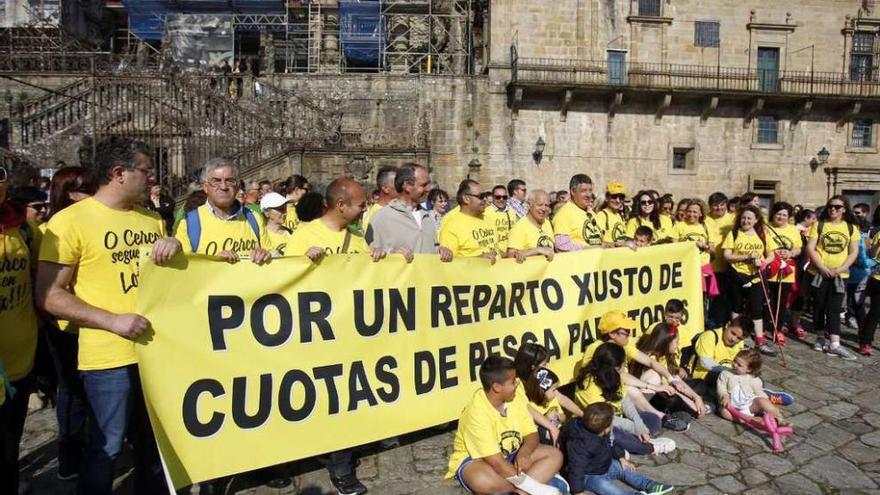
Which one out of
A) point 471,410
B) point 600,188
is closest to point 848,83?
point 600,188

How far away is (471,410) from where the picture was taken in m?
3.72

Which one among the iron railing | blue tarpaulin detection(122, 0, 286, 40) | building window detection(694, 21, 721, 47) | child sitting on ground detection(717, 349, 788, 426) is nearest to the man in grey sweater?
child sitting on ground detection(717, 349, 788, 426)

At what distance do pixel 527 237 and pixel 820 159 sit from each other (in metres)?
23.6

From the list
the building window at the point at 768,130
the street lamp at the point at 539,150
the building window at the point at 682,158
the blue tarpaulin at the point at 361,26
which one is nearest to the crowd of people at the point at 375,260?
the street lamp at the point at 539,150

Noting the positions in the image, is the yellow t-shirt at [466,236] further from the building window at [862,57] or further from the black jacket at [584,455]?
the building window at [862,57]

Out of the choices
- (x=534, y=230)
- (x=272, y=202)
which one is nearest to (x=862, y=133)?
(x=534, y=230)

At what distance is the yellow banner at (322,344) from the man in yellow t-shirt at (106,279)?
13cm

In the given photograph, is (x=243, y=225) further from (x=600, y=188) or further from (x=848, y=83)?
(x=848, y=83)

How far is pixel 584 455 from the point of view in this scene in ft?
12.8

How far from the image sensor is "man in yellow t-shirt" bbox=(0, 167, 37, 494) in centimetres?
299

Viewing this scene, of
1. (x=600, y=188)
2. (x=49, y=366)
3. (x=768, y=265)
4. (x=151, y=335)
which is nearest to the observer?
(x=151, y=335)

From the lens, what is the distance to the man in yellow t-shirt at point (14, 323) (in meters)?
2.99

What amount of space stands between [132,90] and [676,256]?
583 inches

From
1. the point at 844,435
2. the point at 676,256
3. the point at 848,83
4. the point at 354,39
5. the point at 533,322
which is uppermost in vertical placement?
the point at 354,39
